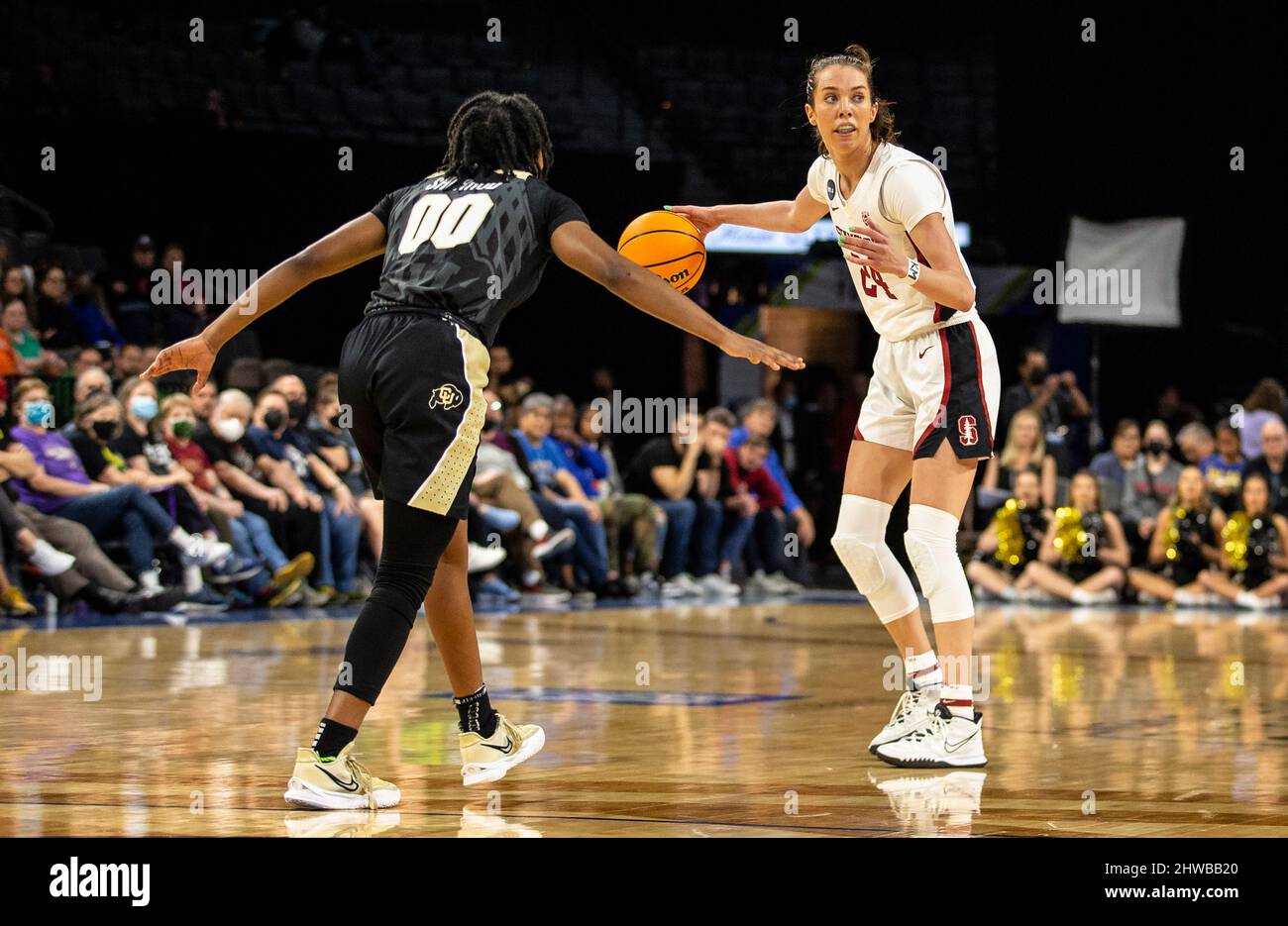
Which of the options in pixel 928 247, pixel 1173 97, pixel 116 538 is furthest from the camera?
pixel 1173 97

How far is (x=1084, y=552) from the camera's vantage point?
1317 centimetres

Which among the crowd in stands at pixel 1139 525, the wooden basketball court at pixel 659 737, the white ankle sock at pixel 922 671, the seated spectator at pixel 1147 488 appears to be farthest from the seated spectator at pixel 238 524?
the white ankle sock at pixel 922 671

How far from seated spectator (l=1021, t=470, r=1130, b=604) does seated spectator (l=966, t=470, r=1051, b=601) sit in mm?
68

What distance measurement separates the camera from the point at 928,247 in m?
5.22

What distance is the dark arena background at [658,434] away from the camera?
494 centimetres

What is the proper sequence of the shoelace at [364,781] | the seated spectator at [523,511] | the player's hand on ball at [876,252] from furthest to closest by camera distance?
the seated spectator at [523,511]
the player's hand on ball at [876,252]
the shoelace at [364,781]

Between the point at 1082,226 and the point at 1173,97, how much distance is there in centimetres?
297

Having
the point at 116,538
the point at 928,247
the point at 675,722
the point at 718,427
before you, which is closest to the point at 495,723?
the point at 675,722

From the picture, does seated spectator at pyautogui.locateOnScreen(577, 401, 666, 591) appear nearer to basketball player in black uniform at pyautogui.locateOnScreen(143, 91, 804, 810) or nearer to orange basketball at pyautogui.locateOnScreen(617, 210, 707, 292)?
orange basketball at pyautogui.locateOnScreen(617, 210, 707, 292)

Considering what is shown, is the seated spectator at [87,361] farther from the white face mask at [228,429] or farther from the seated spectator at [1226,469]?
the seated spectator at [1226,469]

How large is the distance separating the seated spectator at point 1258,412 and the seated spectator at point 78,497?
7.97m

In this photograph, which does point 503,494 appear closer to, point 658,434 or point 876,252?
point 658,434

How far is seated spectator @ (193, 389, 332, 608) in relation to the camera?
447 inches
